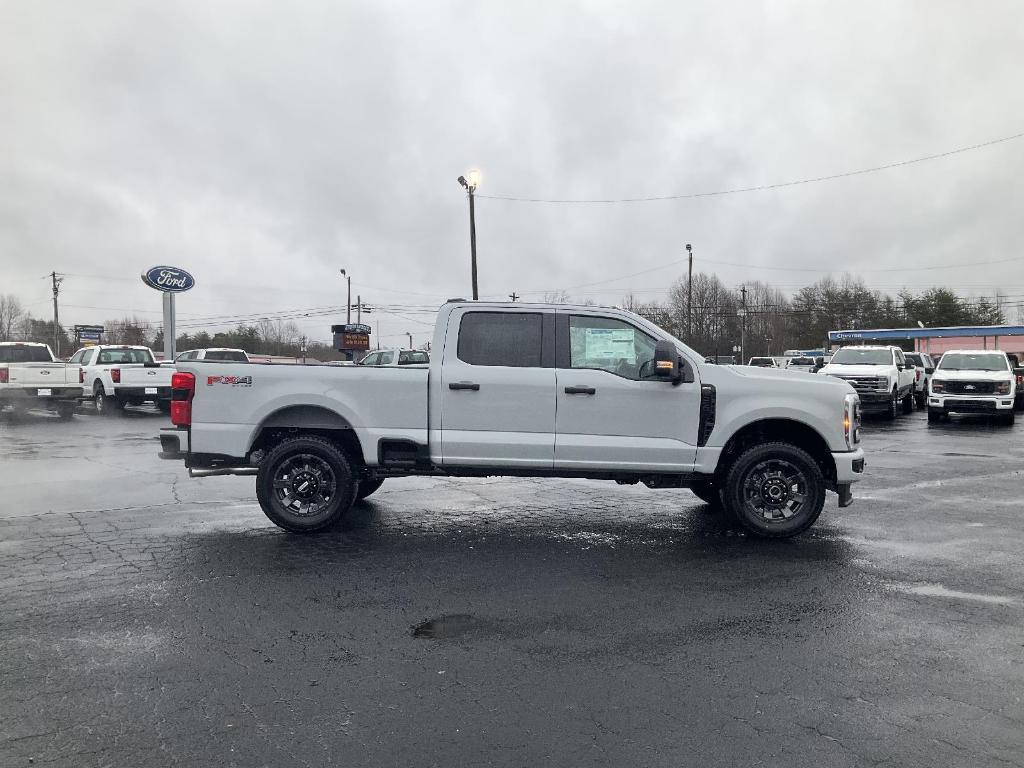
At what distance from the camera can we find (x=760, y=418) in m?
6.58

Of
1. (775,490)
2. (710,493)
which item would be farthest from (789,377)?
(710,493)

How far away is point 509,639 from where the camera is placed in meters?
4.22

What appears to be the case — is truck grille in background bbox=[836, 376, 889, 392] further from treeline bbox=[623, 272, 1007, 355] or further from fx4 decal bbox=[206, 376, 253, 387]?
treeline bbox=[623, 272, 1007, 355]

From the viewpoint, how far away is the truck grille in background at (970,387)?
18.9 m

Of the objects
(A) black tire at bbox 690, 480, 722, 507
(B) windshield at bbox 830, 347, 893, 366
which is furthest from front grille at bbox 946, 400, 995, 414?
(A) black tire at bbox 690, 480, 722, 507

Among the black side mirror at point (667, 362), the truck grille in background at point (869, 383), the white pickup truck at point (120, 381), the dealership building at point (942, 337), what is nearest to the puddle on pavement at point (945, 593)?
the black side mirror at point (667, 362)

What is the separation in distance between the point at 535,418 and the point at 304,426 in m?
2.16

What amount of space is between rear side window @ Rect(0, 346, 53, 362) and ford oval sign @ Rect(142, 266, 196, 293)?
17.7 feet

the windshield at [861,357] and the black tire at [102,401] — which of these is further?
the windshield at [861,357]

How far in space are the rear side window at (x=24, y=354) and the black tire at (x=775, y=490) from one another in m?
22.5

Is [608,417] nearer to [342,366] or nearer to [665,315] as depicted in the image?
[342,366]

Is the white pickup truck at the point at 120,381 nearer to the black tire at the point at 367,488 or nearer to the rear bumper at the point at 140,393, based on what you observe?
the rear bumper at the point at 140,393

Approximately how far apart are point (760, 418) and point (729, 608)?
2.30m

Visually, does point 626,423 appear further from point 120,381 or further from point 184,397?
point 120,381
